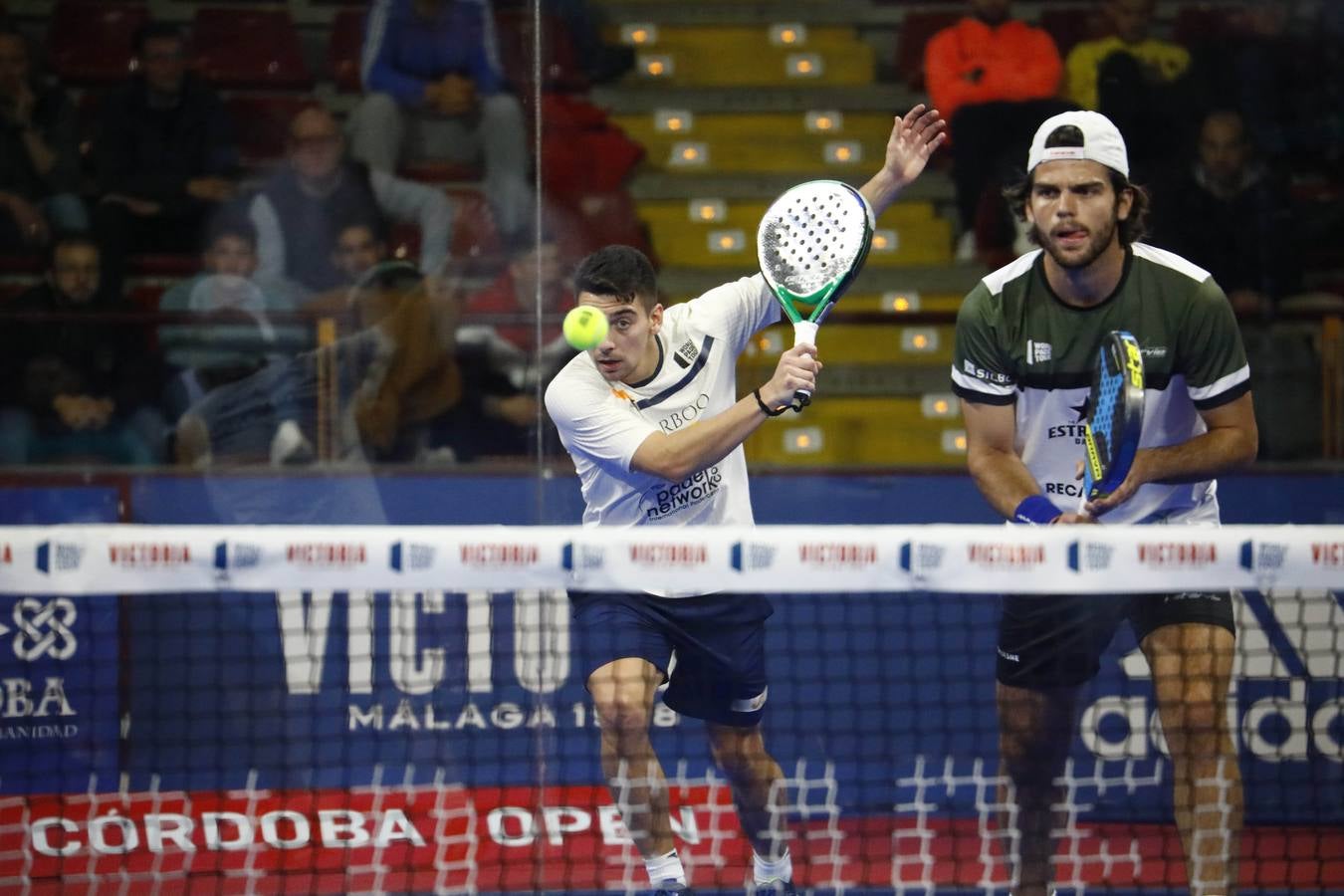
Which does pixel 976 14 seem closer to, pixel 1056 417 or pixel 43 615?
pixel 1056 417

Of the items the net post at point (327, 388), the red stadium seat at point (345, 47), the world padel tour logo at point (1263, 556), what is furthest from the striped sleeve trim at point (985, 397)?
the red stadium seat at point (345, 47)

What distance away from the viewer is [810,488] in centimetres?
702

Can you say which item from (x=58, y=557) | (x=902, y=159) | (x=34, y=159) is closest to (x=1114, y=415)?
(x=902, y=159)

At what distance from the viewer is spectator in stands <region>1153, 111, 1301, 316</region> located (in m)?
7.22

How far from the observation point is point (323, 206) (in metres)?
7.22

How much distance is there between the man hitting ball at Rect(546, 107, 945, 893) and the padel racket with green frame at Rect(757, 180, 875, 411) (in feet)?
0.85

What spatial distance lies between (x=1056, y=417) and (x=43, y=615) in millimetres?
3933

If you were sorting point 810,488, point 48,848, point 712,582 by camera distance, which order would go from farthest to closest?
point 810,488 → point 48,848 → point 712,582

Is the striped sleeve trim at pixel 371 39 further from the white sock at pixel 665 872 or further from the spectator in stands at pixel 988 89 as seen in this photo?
the white sock at pixel 665 872

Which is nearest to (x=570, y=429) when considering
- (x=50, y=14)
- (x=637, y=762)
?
(x=637, y=762)

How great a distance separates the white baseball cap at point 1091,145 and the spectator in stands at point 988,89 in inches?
99.1

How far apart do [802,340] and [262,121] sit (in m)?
3.50

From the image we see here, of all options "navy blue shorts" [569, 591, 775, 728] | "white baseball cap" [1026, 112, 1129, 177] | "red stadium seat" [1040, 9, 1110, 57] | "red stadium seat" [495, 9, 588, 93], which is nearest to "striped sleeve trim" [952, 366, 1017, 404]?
"white baseball cap" [1026, 112, 1129, 177]

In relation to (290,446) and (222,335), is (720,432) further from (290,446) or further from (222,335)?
(222,335)
